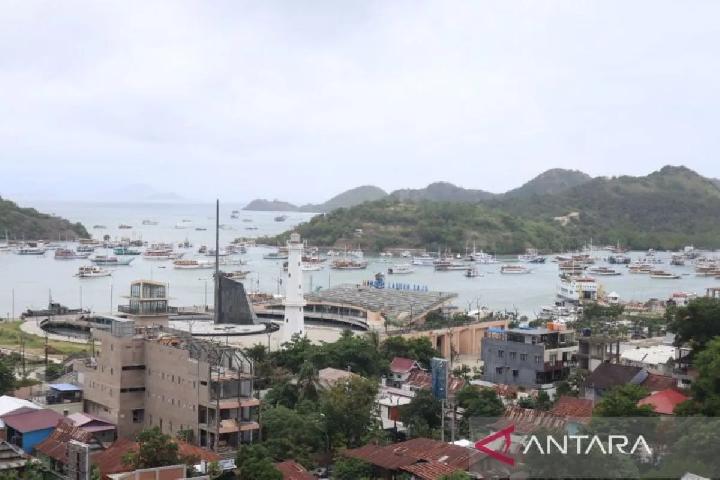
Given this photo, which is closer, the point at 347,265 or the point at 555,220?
the point at 347,265

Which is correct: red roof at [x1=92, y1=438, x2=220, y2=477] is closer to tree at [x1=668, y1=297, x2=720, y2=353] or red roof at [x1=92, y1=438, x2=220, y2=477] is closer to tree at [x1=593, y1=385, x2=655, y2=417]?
tree at [x1=593, y1=385, x2=655, y2=417]

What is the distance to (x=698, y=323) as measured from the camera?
13.1 metres

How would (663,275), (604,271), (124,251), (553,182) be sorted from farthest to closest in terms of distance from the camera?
(553,182), (124,251), (604,271), (663,275)

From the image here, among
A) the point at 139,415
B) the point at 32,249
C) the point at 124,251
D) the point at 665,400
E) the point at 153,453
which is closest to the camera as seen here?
the point at 153,453

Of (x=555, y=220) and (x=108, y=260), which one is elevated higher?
(x=555, y=220)


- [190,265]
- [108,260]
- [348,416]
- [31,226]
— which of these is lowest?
[348,416]

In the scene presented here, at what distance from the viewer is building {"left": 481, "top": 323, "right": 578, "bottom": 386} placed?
16.1 meters

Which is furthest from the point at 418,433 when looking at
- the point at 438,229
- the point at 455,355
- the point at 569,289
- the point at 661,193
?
the point at 661,193

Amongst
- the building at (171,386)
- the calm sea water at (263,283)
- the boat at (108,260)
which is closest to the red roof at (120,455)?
the building at (171,386)

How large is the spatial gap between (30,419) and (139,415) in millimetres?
1466

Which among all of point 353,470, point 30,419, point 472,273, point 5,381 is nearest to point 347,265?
point 472,273

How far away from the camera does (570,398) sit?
42.6ft

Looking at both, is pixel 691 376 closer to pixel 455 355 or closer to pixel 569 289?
pixel 455 355

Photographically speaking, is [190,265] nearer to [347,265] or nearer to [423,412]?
[347,265]
